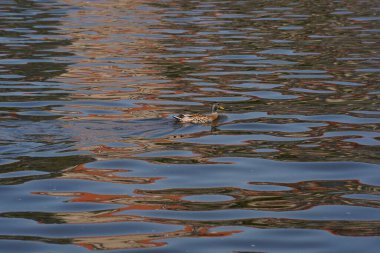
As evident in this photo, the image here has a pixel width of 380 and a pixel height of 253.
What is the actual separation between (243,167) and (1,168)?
3023 millimetres

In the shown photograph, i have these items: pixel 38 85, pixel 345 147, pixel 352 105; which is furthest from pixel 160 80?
pixel 345 147

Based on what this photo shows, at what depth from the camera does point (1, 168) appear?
40.8 ft

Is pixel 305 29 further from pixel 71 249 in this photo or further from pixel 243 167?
pixel 71 249

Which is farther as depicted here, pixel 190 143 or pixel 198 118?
pixel 198 118

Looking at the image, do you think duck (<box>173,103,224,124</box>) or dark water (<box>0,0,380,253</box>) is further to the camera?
duck (<box>173,103,224,124</box>)

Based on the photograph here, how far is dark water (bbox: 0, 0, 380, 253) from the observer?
994 centimetres

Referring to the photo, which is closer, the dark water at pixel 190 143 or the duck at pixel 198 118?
the dark water at pixel 190 143

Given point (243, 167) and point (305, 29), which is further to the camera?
point (305, 29)

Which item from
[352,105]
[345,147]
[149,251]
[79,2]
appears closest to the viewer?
[149,251]

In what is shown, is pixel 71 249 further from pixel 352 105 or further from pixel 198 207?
pixel 352 105

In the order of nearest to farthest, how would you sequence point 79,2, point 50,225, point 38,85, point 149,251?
point 149,251, point 50,225, point 38,85, point 79,2

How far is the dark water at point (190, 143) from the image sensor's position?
391 inches

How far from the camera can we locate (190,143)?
14203 mm

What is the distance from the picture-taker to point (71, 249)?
9305mm
